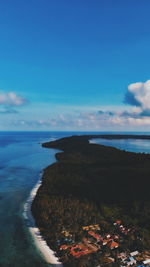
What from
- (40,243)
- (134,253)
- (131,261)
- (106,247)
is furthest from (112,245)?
(40,243)

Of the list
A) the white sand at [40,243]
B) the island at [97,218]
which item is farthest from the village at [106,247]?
the white sand at [40,243]

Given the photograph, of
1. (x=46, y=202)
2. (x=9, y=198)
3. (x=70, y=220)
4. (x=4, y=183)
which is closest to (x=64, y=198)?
(x=46, y=202)

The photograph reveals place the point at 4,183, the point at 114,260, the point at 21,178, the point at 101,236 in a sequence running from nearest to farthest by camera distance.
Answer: the point at 114,260 < the point at 101,236 < the point at 4,183 < the point at 21,178

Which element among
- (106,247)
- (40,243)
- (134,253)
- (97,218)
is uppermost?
(97,218)

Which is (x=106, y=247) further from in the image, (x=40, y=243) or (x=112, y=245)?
(x=40, y=243)

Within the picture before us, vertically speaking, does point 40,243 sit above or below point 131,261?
below

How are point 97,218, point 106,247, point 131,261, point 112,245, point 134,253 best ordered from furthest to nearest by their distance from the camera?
point 97,218 → point 112,245 → point 106,247 → point 134,253 → point 131,261

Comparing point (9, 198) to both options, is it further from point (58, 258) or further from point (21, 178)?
point (58, 258)

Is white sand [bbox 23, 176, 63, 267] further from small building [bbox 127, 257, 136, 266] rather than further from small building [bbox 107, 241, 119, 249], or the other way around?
small building [bbox 127, 257, 136, 266]
